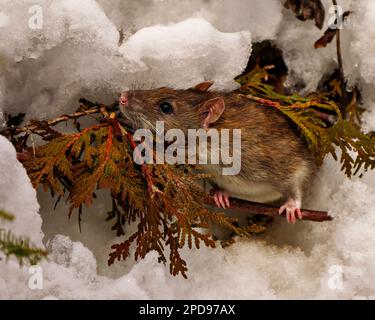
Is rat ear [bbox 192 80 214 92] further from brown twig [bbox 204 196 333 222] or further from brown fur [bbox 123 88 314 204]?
brown twig [bbox 204 196 333 222]

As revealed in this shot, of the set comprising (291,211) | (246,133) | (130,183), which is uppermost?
(246,133)

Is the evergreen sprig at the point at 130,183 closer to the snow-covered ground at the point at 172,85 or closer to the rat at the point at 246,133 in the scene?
the snow-covered ground at the point at 172,85

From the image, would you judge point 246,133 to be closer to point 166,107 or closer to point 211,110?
point 211,110

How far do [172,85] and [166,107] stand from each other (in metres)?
0.16

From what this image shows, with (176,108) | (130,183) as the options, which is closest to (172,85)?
(176,108)

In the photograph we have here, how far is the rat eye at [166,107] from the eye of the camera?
10.7 feet

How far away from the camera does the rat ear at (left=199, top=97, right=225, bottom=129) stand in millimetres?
3219

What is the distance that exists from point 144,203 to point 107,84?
75 centimetres

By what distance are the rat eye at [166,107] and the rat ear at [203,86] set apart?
18cm

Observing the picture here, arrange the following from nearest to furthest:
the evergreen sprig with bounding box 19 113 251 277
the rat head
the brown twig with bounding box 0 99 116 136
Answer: the evergreen sprig with bounding box 19 113 251 277, the brown twig with bounding box 0 99 116 136, the rat head

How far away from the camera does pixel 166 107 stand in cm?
327

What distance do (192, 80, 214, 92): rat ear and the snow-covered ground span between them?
54 millimetres

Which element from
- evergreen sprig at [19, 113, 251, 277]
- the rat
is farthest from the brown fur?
evergreen sprig at [19, 113, 251, 277]
